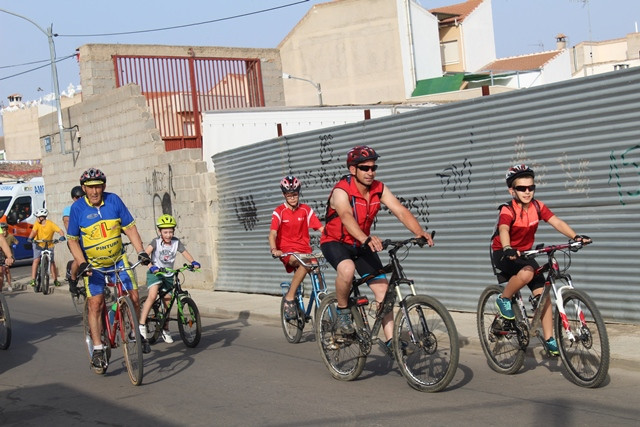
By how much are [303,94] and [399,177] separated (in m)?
46.1

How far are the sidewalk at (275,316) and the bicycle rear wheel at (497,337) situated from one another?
0.76m

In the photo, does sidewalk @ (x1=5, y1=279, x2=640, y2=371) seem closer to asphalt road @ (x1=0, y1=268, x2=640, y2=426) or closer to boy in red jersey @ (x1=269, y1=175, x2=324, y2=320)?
asphalt road @ (x1=0, y1=268, x2=640, y2=426)

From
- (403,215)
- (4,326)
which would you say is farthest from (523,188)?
(4,326)

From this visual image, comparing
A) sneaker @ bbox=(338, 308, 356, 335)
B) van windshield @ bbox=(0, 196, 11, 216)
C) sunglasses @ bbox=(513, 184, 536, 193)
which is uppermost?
van windshield @ bbox=(0, 196, 11, 216)

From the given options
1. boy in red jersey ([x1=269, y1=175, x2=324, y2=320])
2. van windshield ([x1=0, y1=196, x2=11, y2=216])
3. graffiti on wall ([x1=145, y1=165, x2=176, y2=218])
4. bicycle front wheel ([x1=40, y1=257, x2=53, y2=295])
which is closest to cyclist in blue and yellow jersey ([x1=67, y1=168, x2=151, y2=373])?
boy in red jersey ([x1=269, y1=175, x2=324, y2=320])

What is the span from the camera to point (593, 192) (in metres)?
9.69

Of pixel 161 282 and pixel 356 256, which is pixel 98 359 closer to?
pixel 161 282

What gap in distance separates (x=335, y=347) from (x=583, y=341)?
2.20m

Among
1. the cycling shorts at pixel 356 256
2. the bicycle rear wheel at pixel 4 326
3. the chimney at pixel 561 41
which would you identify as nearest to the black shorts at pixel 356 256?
the cycling shorts at pixel 356 256

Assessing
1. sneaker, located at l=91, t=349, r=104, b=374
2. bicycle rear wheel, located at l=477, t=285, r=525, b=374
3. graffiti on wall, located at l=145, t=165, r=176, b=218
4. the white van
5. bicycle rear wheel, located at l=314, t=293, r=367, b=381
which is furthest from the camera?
the white van

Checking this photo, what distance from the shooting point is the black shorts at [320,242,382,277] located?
7.80 metres

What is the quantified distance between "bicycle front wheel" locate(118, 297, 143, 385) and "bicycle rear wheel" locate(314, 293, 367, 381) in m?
1.70

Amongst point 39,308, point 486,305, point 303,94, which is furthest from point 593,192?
point 303,94

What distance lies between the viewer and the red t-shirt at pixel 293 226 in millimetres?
10961
